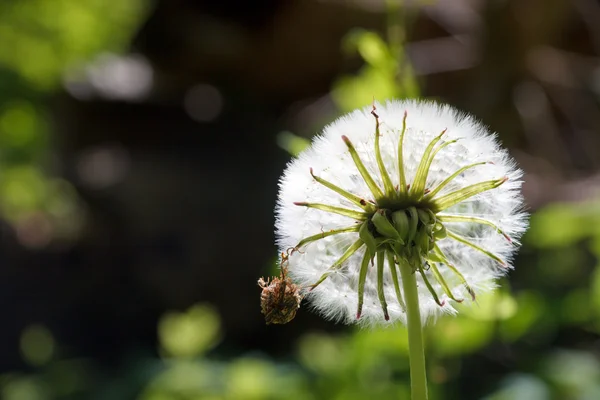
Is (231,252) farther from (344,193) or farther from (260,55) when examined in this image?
(344,193)

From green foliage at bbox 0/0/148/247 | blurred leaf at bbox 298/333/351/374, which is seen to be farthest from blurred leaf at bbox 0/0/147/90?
blurred leaf at bbox 298/333/351/374

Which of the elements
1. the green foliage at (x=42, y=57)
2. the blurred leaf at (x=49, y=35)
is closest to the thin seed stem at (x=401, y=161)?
the green foliage at (x=42, y=57)

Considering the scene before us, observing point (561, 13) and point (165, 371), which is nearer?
point (165, 371)

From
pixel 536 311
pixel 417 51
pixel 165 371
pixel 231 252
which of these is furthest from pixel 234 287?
pixel 536 311

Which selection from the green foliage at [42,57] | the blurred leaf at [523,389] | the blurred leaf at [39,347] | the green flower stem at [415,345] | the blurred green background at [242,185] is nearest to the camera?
the green flower stem at [415,345]

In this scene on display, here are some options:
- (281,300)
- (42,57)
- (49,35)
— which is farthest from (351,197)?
(49,35)

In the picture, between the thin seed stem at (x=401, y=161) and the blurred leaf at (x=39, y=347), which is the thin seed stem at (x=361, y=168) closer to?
the thin seed stem at (x=401, y=161)

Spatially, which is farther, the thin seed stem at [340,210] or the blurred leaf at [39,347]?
the blurred leaf at [39,347]
